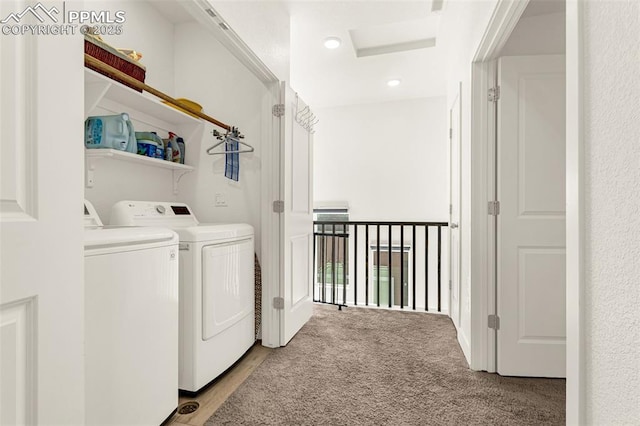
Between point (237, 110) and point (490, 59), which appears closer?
point (490, 59)

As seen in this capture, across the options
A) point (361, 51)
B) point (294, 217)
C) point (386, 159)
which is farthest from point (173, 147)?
point (386, 159)

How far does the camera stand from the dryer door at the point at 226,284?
1.78 m

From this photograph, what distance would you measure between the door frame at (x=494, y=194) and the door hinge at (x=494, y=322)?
2cm

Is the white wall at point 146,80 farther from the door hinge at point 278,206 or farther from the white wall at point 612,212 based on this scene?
the white wall at point 612,212

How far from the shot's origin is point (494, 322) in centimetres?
198

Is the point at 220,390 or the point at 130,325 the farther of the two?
the point at 220,390

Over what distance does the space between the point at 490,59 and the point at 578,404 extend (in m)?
1.86

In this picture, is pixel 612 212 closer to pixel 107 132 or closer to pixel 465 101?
Answer: pixel 465 101

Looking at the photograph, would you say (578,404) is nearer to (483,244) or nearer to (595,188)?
(595,188)

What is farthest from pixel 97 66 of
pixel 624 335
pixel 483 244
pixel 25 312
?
pixel 483 244

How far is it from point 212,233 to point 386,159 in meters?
3.40

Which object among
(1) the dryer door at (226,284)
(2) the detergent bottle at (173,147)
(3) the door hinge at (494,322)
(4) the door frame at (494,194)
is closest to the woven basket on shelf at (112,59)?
(2) the detergent bottle at (173,147)

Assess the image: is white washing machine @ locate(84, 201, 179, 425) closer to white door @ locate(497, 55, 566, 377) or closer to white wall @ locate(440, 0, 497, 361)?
white wall @ locate(440, 0, 497, 361)

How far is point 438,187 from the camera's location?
4508 mm
